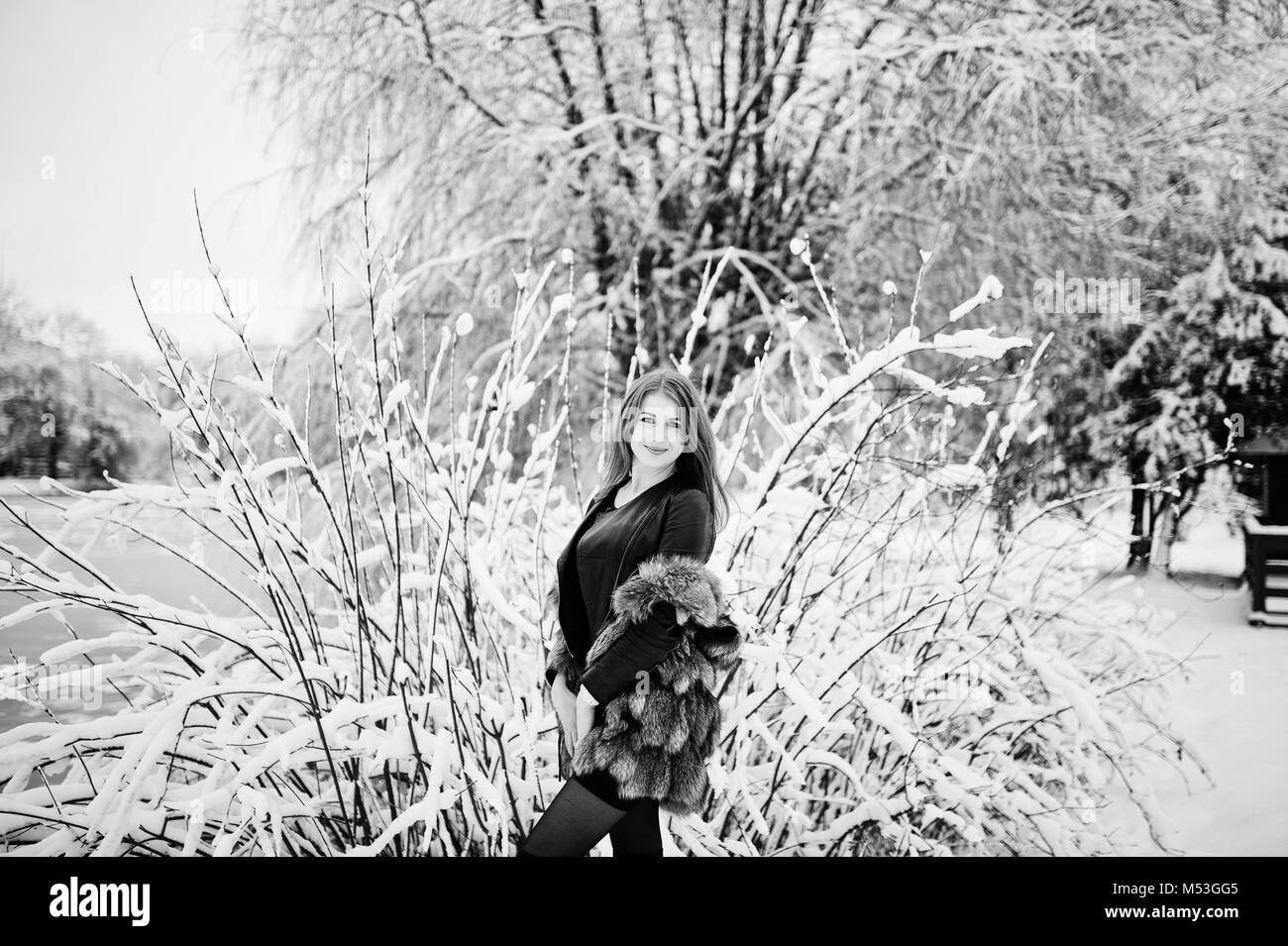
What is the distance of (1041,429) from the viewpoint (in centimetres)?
179

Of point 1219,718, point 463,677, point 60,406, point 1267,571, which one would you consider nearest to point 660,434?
point 463,677

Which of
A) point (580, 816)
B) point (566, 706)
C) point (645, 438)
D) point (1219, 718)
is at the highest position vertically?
Answer: point (645, 438)

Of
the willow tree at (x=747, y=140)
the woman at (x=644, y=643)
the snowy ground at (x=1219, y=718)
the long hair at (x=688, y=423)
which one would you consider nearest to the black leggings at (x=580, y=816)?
the woman at (x=644, y=643)

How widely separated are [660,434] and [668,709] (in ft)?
1.32

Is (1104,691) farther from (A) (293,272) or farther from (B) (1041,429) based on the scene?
(A) (293,272)

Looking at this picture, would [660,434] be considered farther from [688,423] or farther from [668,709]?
[668,709]

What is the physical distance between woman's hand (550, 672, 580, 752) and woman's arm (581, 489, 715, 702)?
126 millimetres

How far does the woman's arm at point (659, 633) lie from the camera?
1121 mm

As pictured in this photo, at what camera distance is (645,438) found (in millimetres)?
1233
